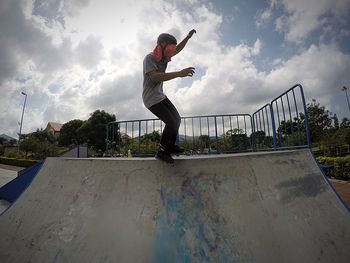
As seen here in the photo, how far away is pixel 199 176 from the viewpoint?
2.21m

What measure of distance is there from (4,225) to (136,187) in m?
2.02

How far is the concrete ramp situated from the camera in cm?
174

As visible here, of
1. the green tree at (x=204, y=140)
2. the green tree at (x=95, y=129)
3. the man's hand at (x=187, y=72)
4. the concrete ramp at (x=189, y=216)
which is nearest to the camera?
the concrete ramp at (x=189, y=216)

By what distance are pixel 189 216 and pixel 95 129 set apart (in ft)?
119

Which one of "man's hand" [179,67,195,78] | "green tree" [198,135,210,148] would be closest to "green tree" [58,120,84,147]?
"green tree" [198,135,210,148]

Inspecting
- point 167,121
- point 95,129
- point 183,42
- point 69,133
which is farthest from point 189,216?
point 69,133

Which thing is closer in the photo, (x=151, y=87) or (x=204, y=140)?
(x=151, y=87)

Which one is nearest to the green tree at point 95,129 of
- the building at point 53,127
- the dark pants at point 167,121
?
the dark pants at point 167,121

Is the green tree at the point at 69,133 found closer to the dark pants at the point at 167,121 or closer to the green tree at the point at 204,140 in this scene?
the green tree at the point at 204,140

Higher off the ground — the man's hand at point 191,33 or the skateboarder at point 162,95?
the man's hand at point 191,33

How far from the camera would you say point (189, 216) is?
1.94 m

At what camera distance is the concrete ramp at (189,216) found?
174cm

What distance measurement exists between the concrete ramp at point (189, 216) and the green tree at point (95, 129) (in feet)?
110

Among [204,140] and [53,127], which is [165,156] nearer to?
[204,140]
